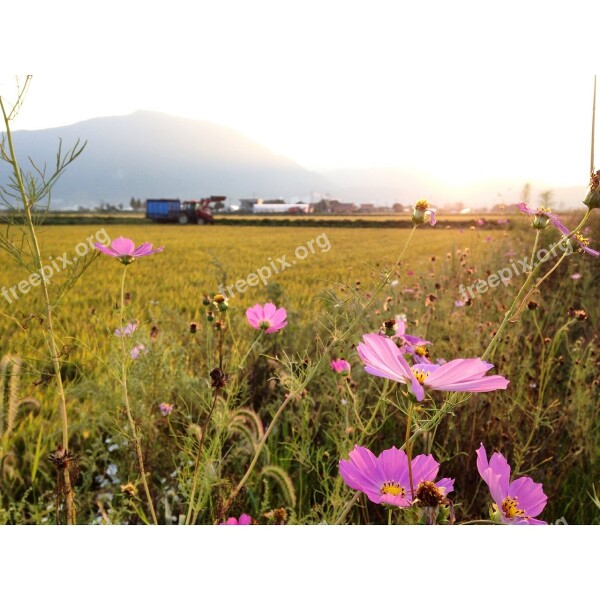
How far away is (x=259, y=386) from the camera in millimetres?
1285

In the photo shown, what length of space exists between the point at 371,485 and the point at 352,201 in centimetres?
107

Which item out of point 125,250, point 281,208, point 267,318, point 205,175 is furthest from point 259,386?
point 125,250

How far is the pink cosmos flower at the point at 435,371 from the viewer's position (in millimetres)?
305

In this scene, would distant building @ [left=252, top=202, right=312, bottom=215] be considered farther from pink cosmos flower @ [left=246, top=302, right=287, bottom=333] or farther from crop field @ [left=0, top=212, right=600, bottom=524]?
pink cosmos flower @ [left=246, top=302, right=287, bottom=333]

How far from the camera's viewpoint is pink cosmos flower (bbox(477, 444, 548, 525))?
0.38m

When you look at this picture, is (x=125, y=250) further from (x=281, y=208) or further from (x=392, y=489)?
(x=281, y=208)

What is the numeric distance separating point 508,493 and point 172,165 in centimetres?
112

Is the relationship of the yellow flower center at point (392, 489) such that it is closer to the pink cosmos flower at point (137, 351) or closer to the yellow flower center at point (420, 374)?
the yellow flower center at point (420, 374)

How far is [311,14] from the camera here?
3.14ft

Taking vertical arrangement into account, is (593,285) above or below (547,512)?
above

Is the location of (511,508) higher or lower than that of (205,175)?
lower

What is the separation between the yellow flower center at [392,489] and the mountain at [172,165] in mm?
882
